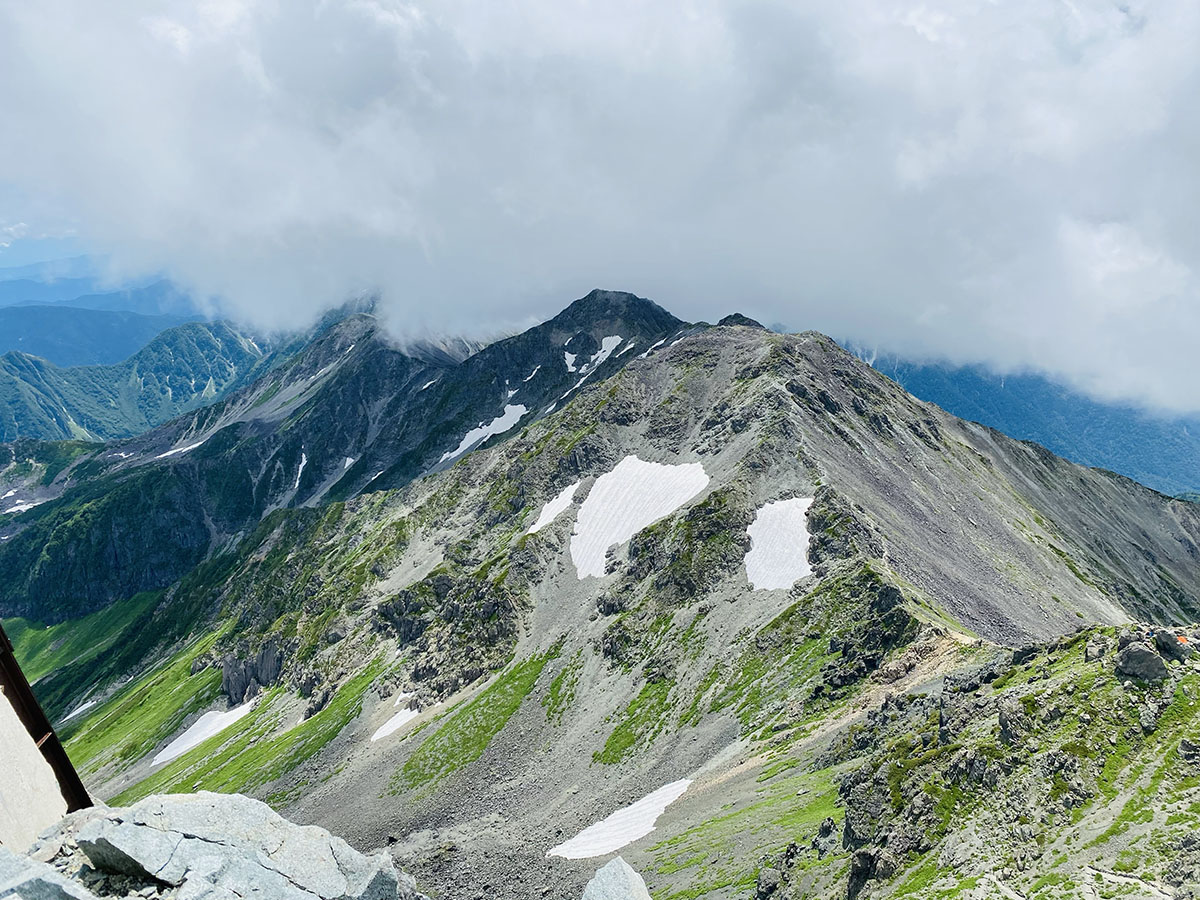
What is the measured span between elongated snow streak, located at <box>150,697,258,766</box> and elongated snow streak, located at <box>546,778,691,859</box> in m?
137

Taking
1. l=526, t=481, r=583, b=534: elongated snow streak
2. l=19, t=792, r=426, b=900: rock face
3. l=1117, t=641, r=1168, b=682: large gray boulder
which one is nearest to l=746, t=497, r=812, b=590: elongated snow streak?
l=526, t=481, r=583, b=534: elongated snow streak

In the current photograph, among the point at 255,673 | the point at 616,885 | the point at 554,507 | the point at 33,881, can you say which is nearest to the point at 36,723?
the point at 33,881

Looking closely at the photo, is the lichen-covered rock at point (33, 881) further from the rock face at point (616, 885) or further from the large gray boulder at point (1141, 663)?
the large gray boulder at point (1141, 663)

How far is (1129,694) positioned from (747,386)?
13585 cm

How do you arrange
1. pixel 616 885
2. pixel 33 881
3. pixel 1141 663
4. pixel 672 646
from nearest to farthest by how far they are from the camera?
pixel 33 881 < pixel 616 885 < pixel 1141 663 < pixel 672 646

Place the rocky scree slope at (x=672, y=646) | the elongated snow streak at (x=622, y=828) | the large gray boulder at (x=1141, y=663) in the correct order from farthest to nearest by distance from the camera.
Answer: the elongated snow streak at (x=622, y=828)
the rocky scree slope at (x=672, y=646)
the large gray boulder at (x=1141, y=663)

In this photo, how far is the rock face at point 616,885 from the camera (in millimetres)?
15414

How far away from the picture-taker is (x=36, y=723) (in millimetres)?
16000

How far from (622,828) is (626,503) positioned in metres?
86.1

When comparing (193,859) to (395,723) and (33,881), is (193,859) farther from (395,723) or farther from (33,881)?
(395,723)

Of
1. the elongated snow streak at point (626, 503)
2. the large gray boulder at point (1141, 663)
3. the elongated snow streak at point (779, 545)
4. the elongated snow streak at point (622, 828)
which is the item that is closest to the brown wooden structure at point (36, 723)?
the large gray boulder at point (1141, 663)

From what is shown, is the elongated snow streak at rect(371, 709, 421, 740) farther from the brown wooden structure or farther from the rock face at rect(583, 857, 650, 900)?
the rock face at rect(583, 857, 650, 900)

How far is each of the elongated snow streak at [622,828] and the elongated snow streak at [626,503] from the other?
61794mm

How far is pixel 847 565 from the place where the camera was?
10475 cm
